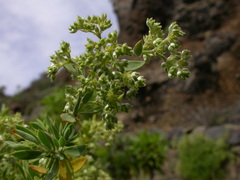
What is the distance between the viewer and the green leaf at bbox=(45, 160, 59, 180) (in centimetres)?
102

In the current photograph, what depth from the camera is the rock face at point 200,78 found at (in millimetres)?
13633

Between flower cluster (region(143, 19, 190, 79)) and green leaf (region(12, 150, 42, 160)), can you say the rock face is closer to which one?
flower cluster (region(143, 19, 190, 79))

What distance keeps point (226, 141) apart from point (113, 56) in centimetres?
848

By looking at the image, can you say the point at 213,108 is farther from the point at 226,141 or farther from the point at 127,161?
the point at 127,161

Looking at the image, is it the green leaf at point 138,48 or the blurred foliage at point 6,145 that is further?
the blurred foliage at point 6,145

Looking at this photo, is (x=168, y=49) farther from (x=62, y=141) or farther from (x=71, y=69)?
(x=62, y=141)

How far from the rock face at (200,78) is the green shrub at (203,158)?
338 cm

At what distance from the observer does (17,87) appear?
67.7 ft

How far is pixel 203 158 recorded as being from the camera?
8.46m

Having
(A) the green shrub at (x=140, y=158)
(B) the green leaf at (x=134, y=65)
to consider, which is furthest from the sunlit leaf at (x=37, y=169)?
(A) the green shrub at (x=140, y=158)

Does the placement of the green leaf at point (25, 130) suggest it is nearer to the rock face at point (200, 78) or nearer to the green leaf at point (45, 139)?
the green leaf at point (45, 139)

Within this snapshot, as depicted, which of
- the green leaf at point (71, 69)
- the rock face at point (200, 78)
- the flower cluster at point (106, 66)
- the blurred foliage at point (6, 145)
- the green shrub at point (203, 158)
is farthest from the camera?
the rock face at point (200, 78)

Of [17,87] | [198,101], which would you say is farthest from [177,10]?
[17,87]

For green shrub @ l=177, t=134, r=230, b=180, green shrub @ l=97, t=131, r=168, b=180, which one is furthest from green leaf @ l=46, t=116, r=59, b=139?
green shrub @ l=177, t=134, r=230, b=180
